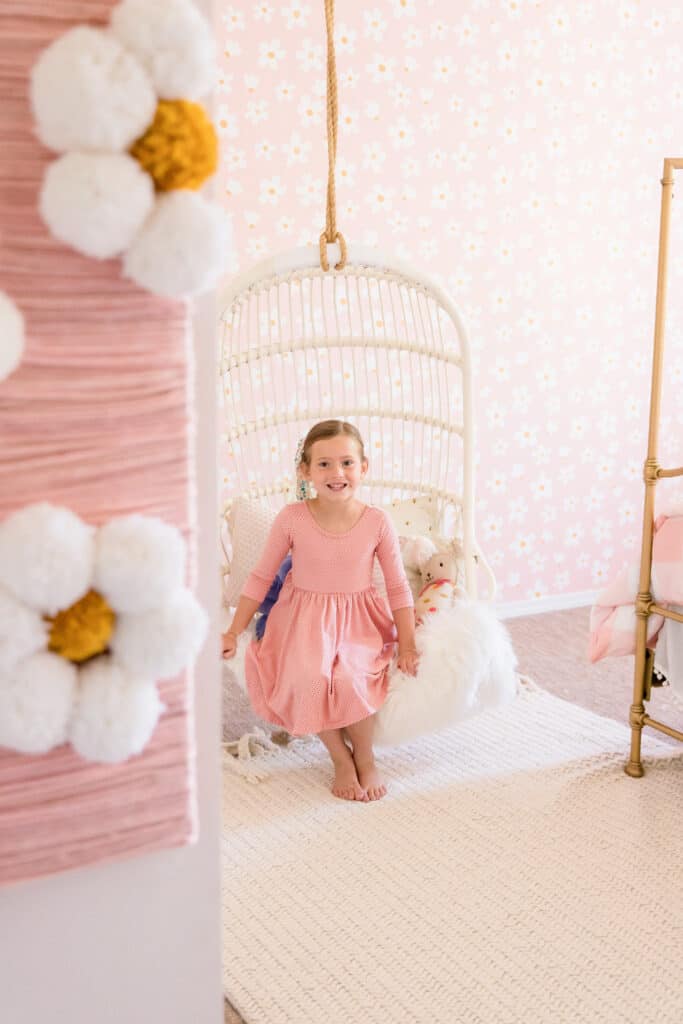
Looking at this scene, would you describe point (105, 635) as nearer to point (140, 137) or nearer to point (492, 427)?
point (140, 137)

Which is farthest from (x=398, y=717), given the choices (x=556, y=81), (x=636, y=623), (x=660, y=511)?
(x=556, y=81)

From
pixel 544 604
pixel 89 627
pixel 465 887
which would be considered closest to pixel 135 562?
pixel 89 627

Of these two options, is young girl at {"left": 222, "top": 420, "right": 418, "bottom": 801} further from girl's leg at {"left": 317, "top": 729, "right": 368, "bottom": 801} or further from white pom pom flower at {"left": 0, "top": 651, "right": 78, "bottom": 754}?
white pom pom flower at {"left": 0, "top": 651, "right": 78, "bottom": 754}

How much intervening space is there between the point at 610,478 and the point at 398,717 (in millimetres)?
1721

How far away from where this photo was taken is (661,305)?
6.88 feet

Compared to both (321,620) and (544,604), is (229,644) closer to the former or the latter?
(321,620)

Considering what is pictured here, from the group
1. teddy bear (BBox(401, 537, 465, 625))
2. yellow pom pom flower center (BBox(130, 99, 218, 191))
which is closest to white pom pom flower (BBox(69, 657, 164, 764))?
yellow pom pom flower center (BBox(130, 99, 218, 191))

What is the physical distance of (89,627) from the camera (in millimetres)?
656

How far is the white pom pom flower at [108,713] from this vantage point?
67cm

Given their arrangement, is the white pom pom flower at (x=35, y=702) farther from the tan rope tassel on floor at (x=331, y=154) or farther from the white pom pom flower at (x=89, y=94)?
the tan rope tassel on floor at (x=331, y=154)

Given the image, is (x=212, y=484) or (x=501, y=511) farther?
(x=501, y=511)

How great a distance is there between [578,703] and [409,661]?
709mm

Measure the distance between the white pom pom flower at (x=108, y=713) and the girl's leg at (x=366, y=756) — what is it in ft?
4.87

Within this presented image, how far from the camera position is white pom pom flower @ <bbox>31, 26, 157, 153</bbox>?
→ 60 centimetres
